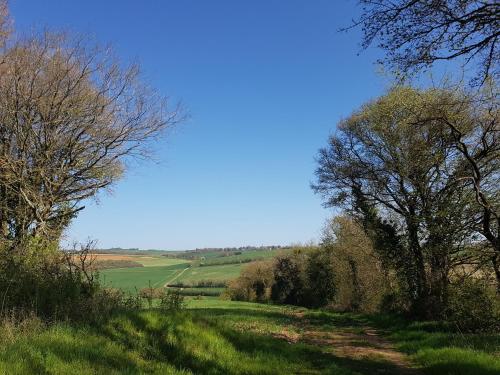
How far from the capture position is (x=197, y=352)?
32.7ft

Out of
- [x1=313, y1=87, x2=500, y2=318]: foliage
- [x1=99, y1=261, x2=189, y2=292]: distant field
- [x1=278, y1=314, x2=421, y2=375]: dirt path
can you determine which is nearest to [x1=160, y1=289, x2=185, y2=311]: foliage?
[x1=99, y1=261, x2=189, y2=292]: distant field

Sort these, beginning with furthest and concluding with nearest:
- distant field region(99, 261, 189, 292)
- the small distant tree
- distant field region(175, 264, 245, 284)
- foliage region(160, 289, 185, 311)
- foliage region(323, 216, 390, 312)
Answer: distant field region(175, 264, 245, 284)
the small distant tree
foliage region(323, 216, 390, 312)
distant field region(99, 261, 189, 292)
foliage region(160, 289, 185, 311)

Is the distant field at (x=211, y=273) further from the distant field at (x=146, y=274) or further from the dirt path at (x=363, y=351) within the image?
the dirt path at (x=363, y=351)

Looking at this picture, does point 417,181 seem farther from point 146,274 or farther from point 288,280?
point 288,280

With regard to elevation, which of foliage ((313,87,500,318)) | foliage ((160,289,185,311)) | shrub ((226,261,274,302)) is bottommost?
shrub ((226,261,274,302))

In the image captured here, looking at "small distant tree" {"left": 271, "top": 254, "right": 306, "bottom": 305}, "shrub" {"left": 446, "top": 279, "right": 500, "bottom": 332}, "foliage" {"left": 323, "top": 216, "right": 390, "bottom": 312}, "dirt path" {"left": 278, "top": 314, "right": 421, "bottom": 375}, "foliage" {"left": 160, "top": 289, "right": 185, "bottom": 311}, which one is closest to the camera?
"dirt path" {"left": 278, "top": 314, "right": 421, "bottom": 375}

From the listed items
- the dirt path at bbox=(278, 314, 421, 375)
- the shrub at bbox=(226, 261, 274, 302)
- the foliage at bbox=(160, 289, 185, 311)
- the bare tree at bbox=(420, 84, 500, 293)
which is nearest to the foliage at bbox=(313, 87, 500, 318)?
the bare tree at bbox=(420, 84, 500, 293)

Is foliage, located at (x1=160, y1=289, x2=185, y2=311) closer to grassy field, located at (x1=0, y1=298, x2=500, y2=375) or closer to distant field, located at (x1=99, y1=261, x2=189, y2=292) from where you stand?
grassy field, located at (x1=0, y1=298, x2=500, y2=375)

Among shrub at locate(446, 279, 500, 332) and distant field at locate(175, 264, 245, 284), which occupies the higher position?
shrub at locate(446, 279, 500, 332)

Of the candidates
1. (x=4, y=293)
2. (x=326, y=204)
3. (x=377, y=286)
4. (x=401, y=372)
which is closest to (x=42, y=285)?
(x=4, y=293)

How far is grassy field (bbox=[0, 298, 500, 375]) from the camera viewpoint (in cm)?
706

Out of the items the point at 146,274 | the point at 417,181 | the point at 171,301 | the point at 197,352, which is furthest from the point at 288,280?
the point at 197,352

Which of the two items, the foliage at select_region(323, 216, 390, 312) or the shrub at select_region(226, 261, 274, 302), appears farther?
the shrub at select_region(226, 261, 274, 302)

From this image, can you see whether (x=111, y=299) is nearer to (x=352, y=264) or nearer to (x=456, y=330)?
(x=456, y=330)
